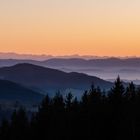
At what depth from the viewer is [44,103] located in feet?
230

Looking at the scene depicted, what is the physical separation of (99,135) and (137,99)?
8964mm

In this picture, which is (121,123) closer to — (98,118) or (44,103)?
(98,118)

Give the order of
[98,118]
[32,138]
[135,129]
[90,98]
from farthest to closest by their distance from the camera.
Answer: [32,138], [90,98], [98,118], [135,129]

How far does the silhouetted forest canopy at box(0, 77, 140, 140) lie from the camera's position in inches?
2002

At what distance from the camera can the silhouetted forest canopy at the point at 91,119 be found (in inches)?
2002

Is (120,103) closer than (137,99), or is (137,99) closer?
(120,103)

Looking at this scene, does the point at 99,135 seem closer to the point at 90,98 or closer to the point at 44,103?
the point at 90,98

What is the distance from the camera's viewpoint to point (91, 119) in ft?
184

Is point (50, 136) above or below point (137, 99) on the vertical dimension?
below

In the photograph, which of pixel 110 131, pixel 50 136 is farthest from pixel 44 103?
pixel 110 131

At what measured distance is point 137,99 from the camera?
192ft

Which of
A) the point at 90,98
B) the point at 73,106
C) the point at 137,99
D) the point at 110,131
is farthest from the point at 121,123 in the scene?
the point at 73,106

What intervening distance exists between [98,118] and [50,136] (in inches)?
375

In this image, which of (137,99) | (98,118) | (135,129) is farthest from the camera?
(137,99)
